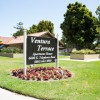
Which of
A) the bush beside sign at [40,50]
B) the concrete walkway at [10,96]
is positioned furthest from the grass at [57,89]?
the bush beside sign at [40,50]

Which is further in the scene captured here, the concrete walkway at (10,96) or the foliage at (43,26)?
the foliage at (43,26)

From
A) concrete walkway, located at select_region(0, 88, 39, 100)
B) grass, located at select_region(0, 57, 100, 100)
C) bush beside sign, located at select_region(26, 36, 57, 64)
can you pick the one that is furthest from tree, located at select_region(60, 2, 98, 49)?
concrete walkway, located at select_region(0, 88, 39, 100)

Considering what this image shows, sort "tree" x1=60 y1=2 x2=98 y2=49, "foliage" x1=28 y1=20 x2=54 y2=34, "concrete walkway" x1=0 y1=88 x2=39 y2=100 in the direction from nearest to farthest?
"concrete walkway" x1=0 y1=88 x2=39 y2=100 → "tree" x1=60 y1=2 x2=98 y2=49 → "foliage" x1=28 y1=20 x2=54 y2=34

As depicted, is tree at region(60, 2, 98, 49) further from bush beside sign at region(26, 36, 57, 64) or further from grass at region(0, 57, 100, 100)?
grass at region(0, 57, 100, 100)

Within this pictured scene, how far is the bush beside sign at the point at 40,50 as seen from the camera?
1154 centimetres

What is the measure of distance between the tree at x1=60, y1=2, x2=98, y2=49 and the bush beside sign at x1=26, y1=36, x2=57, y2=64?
33.2 metres

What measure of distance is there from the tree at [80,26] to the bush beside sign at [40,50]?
33167 millimetres

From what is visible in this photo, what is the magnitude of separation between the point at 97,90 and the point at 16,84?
322 cm

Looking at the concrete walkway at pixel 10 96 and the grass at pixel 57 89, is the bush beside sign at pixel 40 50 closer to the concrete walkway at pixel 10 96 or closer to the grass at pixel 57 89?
the grass at pixel 57 89

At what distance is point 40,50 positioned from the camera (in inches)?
473

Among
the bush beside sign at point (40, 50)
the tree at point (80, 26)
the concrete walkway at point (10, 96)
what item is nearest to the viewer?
the concrete walkway at point (10, 96)

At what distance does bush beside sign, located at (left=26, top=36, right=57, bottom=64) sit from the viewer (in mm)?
11544

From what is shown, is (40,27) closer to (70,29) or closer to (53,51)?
(70,29)

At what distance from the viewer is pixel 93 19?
46.7 metres
